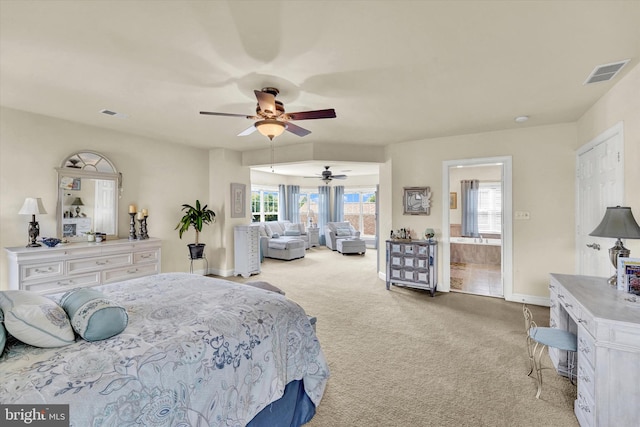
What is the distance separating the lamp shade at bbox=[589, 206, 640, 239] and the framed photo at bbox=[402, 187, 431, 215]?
2618mm

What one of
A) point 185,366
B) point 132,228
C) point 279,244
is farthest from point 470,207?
point 185,366

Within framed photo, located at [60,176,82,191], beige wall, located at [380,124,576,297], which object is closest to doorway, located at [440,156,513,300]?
beige wall, located at [380,124,576,297]

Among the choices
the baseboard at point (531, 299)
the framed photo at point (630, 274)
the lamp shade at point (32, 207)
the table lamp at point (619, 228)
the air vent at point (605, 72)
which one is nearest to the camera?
the framed photo at point (630, 274)

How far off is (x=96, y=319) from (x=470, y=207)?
7.84 meters

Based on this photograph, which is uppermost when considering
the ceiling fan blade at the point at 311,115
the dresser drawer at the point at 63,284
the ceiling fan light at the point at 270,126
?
the ceiling fan blade at the point at 311,115

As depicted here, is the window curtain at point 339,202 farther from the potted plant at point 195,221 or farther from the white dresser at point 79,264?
the white dresser at point 79,264

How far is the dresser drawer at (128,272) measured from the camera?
383 cm

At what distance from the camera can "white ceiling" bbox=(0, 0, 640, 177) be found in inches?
67.0

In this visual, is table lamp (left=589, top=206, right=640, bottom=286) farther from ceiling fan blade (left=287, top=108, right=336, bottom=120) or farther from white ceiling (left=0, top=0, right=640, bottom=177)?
ceiling fan blade (left=287, top=108, right=336, bottom=120)

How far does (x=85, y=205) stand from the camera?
4035 millimetres

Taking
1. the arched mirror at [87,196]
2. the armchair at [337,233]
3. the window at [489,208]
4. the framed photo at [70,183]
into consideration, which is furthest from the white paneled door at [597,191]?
the framed photo at [70,183]

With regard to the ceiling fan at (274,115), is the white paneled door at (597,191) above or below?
below

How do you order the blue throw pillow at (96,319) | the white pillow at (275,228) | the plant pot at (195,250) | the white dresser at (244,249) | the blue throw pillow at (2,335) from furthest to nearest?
the white pillow at (275,228)
the white dresser at (244,249)
the plant pot at (195,250)
the blue throw pillow at (96,319)
the blue throw pillow at (2,335)

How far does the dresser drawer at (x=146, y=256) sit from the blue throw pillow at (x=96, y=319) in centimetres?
299
